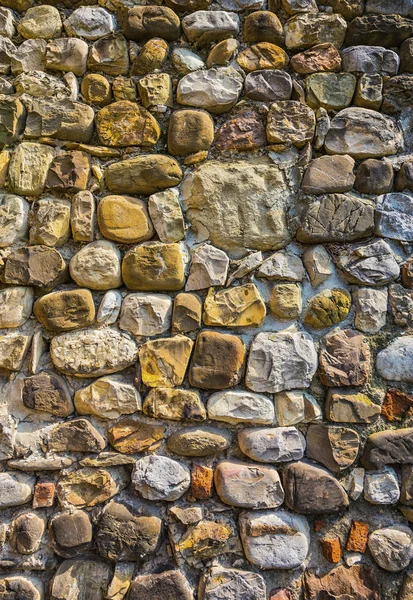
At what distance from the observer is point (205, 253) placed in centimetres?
120

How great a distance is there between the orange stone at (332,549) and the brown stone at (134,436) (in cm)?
51

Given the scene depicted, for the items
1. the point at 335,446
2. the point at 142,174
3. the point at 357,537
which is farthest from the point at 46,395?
the point at 357,537

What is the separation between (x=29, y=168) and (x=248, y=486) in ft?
3.51

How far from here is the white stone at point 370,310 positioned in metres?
1.18

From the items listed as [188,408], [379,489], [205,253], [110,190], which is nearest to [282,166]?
[205,253]

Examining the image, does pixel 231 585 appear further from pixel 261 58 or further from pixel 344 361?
pixel 261 58

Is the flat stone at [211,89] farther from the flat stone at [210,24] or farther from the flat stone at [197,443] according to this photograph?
the flat stone at [197,443]

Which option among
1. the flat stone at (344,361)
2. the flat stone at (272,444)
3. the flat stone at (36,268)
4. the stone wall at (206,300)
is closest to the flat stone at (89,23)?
the stone wall at (206,300)

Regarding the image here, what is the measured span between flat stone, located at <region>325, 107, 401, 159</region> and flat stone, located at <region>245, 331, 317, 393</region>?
58cm

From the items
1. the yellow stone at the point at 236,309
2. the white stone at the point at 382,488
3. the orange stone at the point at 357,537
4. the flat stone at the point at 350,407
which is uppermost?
the yellow stone at the point at 236,309

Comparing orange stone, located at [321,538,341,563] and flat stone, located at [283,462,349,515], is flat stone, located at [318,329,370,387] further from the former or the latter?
orange stone, located at [321,538,341,563]

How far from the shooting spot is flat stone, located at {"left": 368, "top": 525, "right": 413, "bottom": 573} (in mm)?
1094

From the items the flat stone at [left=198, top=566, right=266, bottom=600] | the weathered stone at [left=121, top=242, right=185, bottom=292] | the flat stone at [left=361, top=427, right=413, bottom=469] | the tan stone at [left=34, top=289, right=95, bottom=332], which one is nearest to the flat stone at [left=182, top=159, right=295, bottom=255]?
the weathered stone at [left=121, top=242, right=185, bottom=292]

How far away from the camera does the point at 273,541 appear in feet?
3.57
